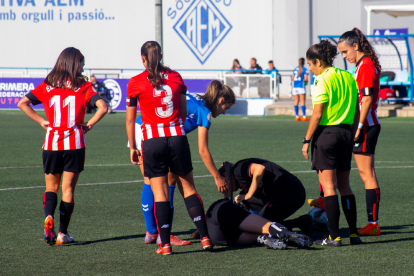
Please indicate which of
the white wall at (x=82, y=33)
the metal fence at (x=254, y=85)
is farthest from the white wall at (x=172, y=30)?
the metal fence at (x=254, y=85)

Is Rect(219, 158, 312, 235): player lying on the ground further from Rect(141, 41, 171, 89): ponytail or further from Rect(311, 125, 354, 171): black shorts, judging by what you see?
Rect(141, 41, 171, 89): ponytail

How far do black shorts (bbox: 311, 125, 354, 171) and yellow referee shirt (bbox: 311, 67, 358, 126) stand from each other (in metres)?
0.06

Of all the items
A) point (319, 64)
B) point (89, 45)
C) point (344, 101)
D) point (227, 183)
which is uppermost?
point (89, 45)

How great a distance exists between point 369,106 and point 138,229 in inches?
96.1

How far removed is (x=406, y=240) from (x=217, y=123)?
45.1 feet

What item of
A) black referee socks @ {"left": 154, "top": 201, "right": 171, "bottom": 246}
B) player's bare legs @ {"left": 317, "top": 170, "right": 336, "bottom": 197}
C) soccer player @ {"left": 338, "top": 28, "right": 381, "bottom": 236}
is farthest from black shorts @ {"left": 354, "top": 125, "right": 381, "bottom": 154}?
black referee socks @ {"left": 154, "top": 201, "right": 171, "bottom": 246}

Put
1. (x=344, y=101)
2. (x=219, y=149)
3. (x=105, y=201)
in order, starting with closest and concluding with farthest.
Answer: (x=344, y=101)
(x=105, y=201)
(x=219, y=149)

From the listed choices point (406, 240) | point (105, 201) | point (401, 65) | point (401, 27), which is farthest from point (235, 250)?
point (401, 27)

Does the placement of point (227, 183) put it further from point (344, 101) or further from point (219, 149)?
point (219, 149)

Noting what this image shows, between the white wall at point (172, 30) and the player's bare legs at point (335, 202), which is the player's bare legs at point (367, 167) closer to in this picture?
the player's bare legs at point (335, 202)

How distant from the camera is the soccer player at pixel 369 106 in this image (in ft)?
17.8

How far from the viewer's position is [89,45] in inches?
1265

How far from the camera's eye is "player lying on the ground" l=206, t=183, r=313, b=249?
497 centimetres

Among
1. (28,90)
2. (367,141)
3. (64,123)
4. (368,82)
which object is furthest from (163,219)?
(28,90)
